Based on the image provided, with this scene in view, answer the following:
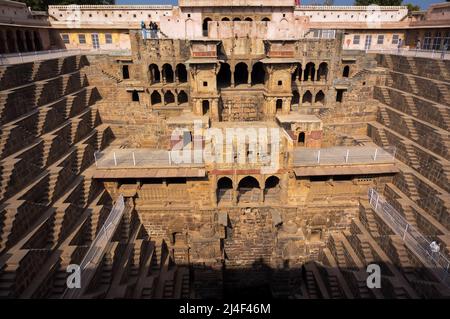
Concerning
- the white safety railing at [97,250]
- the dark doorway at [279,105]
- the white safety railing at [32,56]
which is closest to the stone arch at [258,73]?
the dark doorway at [279,105]

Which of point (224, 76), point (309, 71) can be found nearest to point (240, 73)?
point (224, 76)

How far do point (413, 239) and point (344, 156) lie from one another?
6028 millimetres

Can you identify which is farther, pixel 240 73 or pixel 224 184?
pixel 240 73

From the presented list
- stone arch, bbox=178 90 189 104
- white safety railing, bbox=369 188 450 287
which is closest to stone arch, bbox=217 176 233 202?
white safety railing, bbox=369 188 450 287

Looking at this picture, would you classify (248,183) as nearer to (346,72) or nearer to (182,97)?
(182,97)

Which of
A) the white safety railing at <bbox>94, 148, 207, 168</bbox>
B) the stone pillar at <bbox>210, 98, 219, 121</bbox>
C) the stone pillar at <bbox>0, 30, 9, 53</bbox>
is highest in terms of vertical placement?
the stone pillar at <bbox>0, 30, 9, 53</bbox>

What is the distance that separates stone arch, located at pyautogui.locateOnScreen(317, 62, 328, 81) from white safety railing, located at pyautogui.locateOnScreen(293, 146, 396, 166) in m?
9.08

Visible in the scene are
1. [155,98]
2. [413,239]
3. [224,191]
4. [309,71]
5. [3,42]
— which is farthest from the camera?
[3,42]

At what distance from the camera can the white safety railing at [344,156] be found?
1820 centimetres

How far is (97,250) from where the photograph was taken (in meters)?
14.1

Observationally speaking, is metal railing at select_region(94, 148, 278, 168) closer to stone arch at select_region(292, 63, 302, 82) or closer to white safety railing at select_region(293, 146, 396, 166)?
white safety railing at select_region(293, 146, 396, 166)

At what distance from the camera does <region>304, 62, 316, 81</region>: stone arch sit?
2662cm
